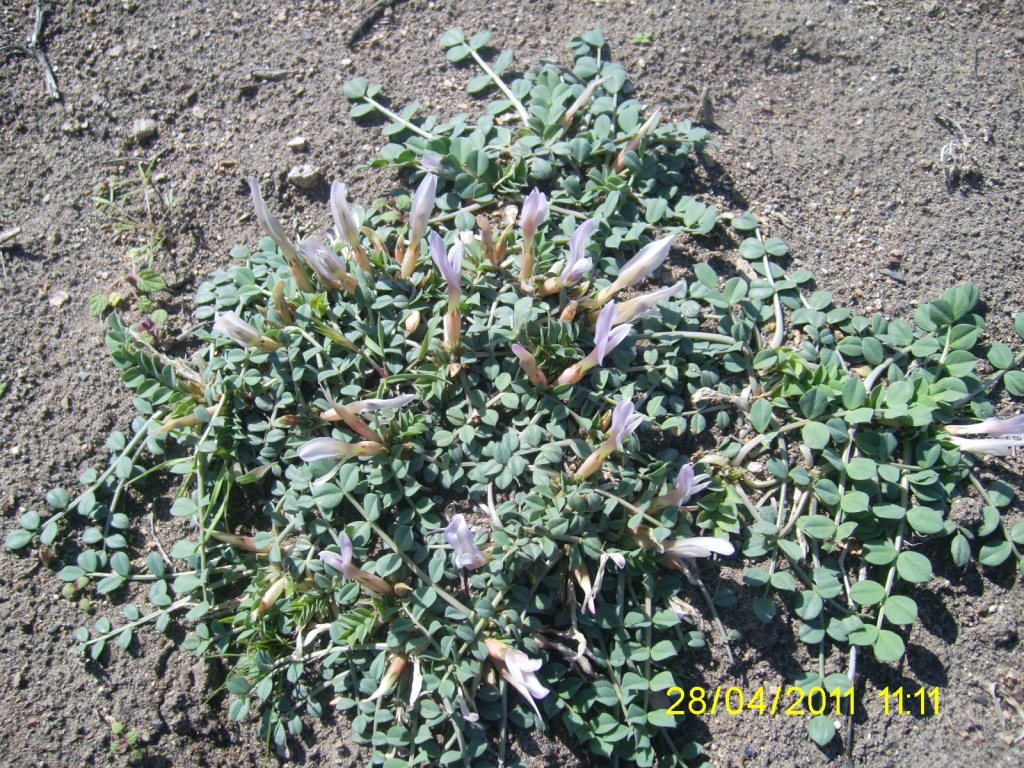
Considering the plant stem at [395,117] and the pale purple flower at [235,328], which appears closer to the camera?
the pale purple flower at [235,328]

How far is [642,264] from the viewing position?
2322 millimetres

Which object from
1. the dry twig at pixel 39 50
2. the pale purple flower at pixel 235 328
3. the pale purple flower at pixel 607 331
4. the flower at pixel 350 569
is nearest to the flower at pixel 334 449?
the flower at pixel 350 569

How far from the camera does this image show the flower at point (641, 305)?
7.33ft

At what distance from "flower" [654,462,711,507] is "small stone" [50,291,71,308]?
214cm

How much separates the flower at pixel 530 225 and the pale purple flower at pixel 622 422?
573 millimetres

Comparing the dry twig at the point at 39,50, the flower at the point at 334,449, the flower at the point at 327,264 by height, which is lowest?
the flower at the point at 334,449

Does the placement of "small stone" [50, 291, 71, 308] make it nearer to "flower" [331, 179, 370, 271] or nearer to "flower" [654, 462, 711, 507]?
"flower" [331, 179, 370, 271]

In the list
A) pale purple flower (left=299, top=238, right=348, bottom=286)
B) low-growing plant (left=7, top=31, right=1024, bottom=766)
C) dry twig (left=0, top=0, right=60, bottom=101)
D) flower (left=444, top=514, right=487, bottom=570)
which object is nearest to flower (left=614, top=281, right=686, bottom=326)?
low-growing plant (left=7, top=31, right=1024, bottom=766)

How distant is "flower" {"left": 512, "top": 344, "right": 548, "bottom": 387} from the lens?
222 centimetres

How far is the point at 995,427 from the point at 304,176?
232 centimetres

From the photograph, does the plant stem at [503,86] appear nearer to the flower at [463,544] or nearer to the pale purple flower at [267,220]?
the pale purple flower at [267,220]

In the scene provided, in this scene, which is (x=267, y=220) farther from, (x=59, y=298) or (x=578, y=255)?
(x=59, y=298)

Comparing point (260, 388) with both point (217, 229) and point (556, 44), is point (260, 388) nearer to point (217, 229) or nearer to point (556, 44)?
point (217, 229)
